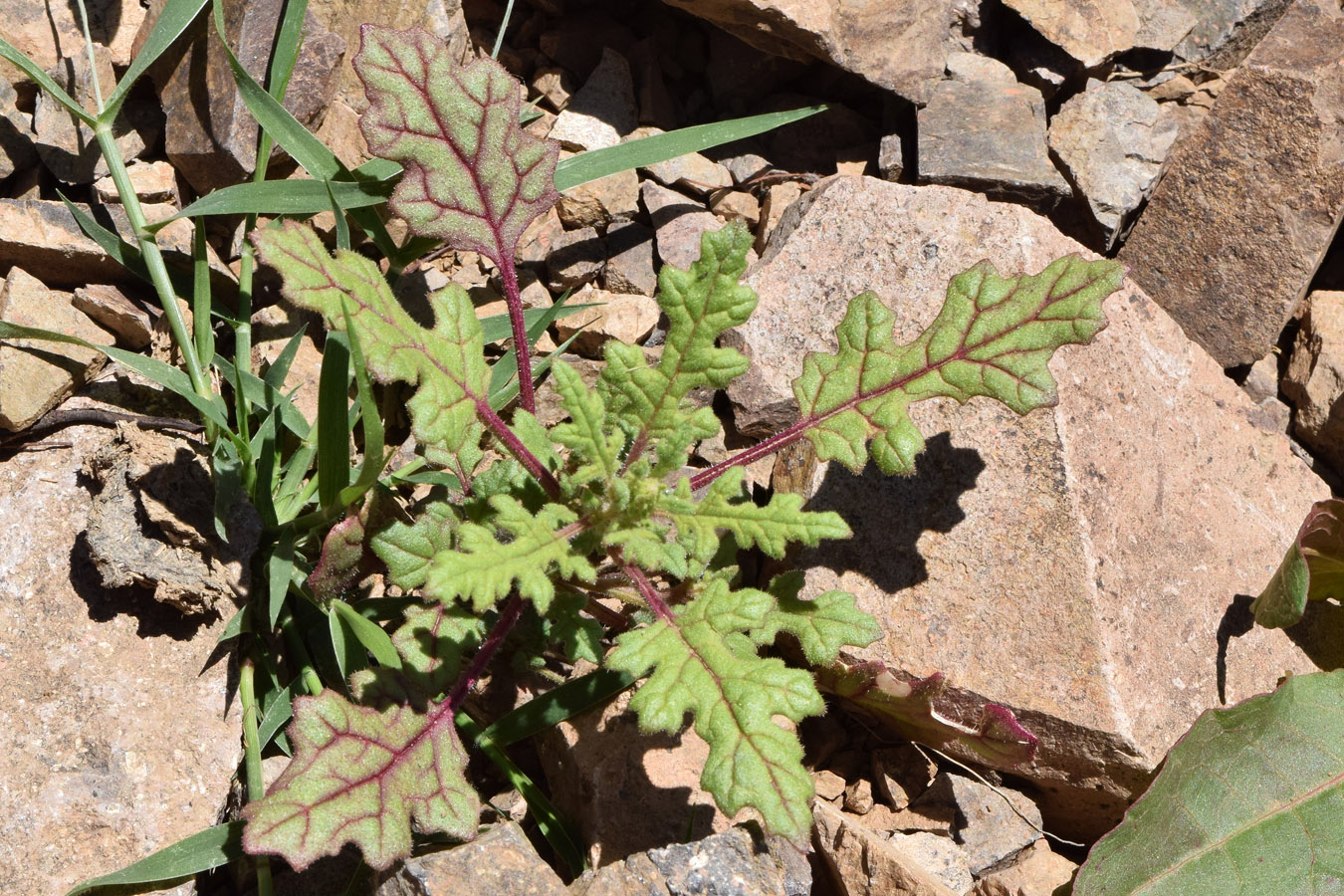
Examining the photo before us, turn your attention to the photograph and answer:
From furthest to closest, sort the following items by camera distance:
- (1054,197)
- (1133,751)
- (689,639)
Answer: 1. (1054,197)
2. (1133,751)
3. (689,639)

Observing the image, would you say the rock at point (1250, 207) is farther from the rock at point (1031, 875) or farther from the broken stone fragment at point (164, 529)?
the broken stone fragment at point (164, 529)

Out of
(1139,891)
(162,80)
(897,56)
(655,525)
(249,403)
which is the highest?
(897,56)

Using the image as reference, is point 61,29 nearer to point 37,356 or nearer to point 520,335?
point 37,356

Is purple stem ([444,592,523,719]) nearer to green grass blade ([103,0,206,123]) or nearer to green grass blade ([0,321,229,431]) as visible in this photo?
green grass blade ([0,321,229,431])

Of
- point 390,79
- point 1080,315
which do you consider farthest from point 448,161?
point 1080,315

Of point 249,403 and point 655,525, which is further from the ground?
point 655,525

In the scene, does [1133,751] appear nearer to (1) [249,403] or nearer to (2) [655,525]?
(2) [655,525]

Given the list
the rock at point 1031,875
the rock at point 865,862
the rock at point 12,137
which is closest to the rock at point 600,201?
the rock at point 12,137
